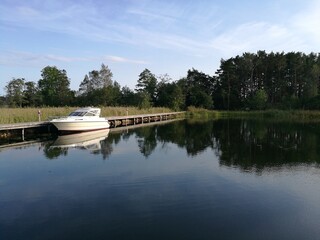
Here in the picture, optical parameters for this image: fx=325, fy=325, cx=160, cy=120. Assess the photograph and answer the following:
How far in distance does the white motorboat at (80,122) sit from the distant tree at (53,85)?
4097 cm

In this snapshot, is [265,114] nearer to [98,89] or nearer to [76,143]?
[98,89]

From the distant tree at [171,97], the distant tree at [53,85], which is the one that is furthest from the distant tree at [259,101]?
the distant tree at [53,85]

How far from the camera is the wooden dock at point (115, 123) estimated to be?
789 inches

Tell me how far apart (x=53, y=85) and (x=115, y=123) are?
40706 millimetres

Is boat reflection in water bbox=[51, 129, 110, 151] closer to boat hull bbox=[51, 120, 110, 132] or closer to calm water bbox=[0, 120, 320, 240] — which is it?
boat hull bbox=[51, 120, 110, 132]

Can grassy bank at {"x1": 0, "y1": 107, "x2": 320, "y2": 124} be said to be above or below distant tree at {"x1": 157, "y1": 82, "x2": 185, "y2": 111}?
below

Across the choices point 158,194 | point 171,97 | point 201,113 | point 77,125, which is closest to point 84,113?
point 77,125

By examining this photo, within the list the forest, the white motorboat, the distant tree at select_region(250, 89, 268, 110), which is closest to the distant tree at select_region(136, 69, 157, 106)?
the forest

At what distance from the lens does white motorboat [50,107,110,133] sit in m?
22.3

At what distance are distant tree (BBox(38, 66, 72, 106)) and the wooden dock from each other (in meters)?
27.0

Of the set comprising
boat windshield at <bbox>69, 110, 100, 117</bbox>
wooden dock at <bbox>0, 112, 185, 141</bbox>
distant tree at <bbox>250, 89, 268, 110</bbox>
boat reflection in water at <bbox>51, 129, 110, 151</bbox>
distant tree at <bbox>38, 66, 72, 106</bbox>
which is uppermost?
distant tree at <bbox>38, 66, 72, 106</bbox>

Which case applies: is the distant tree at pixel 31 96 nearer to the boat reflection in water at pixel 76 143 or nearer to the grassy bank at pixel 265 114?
the grassy bank at pixel 265 114

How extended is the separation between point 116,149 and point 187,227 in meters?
10.7

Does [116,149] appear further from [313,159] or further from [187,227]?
[187,227]
